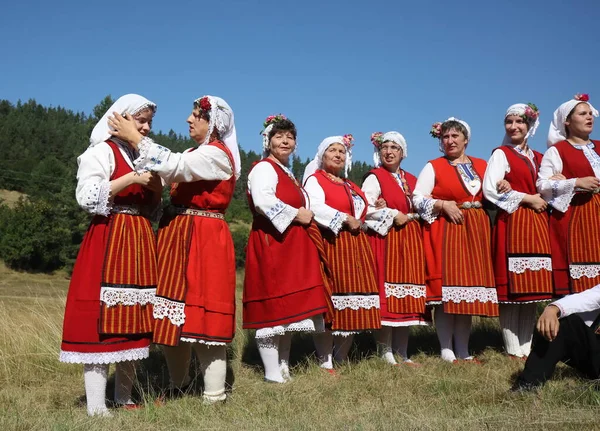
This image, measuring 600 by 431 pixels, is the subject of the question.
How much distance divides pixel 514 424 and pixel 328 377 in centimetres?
184

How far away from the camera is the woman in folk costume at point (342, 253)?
187 inches

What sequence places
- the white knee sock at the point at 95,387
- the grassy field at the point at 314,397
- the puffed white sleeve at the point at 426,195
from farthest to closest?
the puffed white sleeve at the point at 426,195
the white knee sock at the point at 95,387
the grassy field at the point at 314,397

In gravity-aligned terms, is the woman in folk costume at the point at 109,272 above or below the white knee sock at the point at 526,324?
above

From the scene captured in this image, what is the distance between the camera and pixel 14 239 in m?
30.9

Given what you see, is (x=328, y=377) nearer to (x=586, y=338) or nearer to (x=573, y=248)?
(x=586, y=338)

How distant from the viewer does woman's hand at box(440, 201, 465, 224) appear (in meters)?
5.04

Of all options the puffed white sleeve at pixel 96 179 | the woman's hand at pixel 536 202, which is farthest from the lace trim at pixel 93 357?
the woman's hand at pixel 536 202

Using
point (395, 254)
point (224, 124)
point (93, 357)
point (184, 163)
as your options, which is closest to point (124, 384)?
point (93, 357)

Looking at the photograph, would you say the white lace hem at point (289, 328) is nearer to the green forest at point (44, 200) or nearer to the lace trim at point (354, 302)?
the lace trim at point (354, 302)

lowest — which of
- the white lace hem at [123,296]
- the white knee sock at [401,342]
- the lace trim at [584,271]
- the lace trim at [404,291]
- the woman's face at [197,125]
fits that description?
the white knee sock at [401,342]

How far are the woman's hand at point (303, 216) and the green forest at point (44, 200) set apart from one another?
682 cm

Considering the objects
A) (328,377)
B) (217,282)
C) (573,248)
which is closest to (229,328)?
(217,282)

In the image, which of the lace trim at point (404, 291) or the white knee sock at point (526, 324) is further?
the white knee sock at point (526, 324)

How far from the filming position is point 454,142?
527 cm
